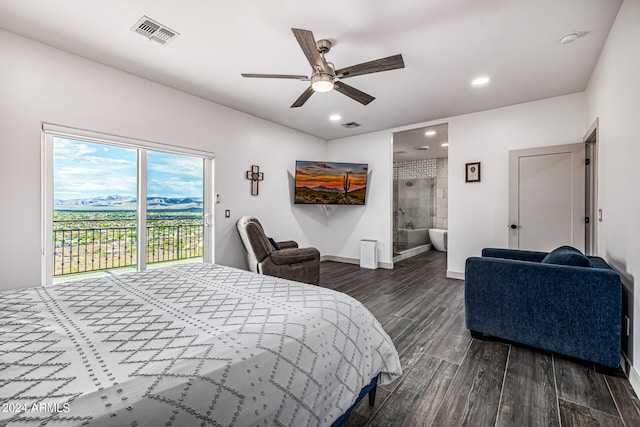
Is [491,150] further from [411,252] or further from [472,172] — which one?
[411,252]

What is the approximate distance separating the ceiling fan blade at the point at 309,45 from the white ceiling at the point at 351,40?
1.07 ft

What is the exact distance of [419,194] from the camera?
7.80 meters

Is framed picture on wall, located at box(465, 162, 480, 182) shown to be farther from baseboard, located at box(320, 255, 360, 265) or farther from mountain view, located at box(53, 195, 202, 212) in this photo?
mountain view, located at box(53, 195, 202, 212)

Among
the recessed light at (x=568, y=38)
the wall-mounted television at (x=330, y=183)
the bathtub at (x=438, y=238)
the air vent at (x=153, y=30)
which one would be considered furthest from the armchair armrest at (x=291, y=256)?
the bathtub at (x=438, y=238)

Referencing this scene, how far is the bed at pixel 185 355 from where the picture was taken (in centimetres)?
73

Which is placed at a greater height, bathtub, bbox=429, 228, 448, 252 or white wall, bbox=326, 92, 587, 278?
white wall, bbox=326, 92, 587, 278

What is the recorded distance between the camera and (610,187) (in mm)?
2383

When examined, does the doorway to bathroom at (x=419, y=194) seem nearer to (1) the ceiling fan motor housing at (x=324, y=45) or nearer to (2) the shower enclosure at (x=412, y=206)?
(2) the shower enclosure at (x=412, y=206)

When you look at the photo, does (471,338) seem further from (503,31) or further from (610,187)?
(503,31)

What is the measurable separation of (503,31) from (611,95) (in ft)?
3.60

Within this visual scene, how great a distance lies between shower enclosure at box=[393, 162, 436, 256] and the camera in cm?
616

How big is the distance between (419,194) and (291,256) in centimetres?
523

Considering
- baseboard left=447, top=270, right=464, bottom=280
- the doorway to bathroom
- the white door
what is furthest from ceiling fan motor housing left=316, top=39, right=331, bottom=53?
baseboard left=447, top=270, right=464, bottom=280

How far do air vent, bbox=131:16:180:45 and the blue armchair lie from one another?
3435 mm
